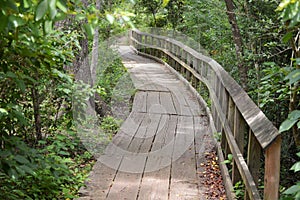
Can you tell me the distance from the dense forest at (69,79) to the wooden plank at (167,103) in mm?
1007

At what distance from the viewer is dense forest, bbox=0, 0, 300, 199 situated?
1861mm

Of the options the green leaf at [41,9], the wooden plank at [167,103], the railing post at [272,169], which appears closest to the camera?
the green leaf at [41,9]

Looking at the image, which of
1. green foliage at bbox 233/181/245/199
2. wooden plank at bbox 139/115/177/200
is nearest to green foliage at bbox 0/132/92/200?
wooden plank at bbox 139/115/177/200

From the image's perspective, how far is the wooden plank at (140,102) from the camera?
8.35 metres

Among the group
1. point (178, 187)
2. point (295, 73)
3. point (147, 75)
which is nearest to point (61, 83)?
point (178, 187)

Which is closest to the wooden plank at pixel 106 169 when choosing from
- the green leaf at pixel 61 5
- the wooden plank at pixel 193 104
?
the wooden plank at pixel 193 104

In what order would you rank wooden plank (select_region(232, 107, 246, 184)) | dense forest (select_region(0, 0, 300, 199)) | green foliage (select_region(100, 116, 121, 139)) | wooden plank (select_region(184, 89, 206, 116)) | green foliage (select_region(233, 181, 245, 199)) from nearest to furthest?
dense forest (select_region(0, 0, 300, 199)) → green foliage (select_region(233, 181, 245, 199)) → wooden plank (select_region(232, 107, 246, 184)) → green foliage (select_region(100, 116, 121, 139)) → wooden plank (select_region(184, 89, 206, 116))

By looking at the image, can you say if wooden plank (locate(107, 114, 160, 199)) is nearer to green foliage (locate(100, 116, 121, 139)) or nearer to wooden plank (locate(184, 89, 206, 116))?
green foliage (locate(100, 116, 121, 139))

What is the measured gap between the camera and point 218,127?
611cm

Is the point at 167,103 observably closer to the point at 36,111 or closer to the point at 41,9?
the point at 36,111

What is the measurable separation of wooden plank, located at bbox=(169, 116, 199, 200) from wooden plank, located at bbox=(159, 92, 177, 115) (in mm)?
1185

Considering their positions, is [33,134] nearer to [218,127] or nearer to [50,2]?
[218,127]

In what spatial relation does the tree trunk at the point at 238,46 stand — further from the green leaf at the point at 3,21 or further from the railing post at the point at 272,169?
the green leaf at the point at 3,21

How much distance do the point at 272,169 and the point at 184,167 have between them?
2.48 meters
